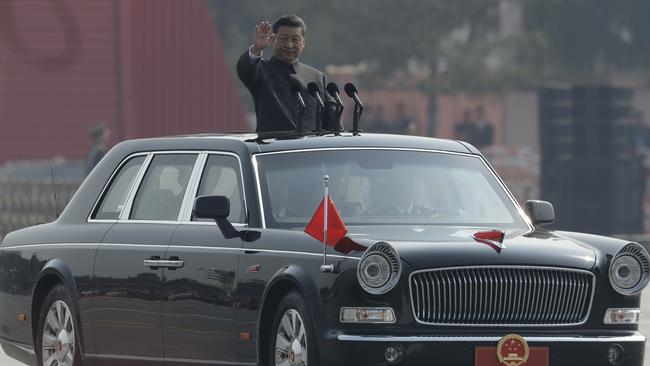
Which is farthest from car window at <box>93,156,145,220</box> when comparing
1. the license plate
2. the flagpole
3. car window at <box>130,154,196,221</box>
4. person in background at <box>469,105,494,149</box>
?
person in background at <box>469,105,494,149</box>

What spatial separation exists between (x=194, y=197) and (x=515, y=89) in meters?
61.6

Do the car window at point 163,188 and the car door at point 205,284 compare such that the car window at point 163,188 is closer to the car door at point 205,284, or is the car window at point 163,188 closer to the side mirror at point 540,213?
the car door at point 205,284

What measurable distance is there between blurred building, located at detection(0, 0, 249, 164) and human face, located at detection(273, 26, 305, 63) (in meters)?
29.8

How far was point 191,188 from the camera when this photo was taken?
32.8 feet

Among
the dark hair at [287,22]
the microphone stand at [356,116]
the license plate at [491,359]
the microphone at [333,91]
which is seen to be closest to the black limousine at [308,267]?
the license plate at [491,359]

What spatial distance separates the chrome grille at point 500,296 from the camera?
845cm

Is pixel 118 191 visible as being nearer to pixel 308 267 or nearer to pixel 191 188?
pixel 191 188

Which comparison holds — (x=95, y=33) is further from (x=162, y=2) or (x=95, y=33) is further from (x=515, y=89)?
(x=515, y=89)

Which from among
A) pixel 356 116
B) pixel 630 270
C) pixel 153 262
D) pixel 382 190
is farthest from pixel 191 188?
pixel 630 270

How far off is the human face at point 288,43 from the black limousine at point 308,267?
49.2 inches

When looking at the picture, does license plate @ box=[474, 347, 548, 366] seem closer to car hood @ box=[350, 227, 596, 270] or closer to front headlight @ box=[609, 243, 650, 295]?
car hood @ box=[350, 227, 596, 270]

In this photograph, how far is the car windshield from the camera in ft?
30.8

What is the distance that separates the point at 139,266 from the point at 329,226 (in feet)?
5.10

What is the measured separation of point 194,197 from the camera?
9.91 meters
